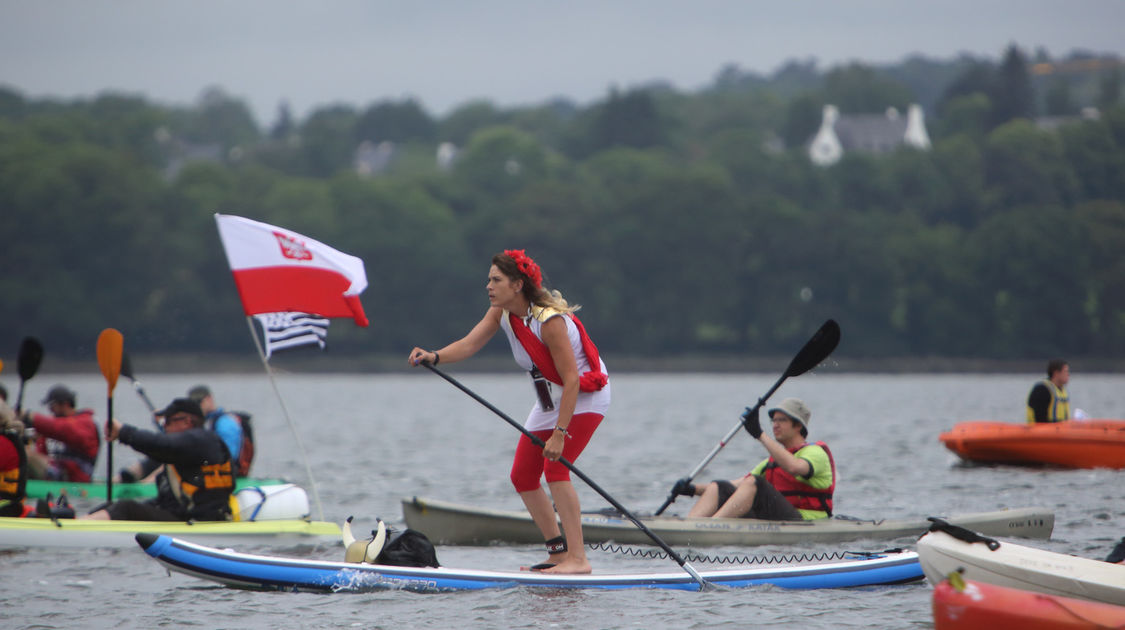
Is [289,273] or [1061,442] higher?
[289,273]

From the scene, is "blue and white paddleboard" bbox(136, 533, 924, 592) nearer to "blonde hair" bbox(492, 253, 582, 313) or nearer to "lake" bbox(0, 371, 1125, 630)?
"lake" bbox(0, 371, 1125, 630)

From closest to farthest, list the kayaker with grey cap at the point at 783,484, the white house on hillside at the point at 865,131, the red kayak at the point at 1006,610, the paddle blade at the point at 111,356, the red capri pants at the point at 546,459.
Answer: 1. the red kayak at the point at 1006,610
2. the red capri pants at the point at 546,459
3. the kayaker with grey cap at the point at 783,484
4. the paddle blade at the point at 111,356
5. the white house on hillside at the point at 865,131

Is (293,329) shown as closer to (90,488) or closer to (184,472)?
(184,472)

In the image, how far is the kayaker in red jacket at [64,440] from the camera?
49.3ft

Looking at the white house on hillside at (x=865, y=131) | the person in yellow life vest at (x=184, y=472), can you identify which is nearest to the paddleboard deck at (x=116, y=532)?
the person in yellow life vest at (x=184, y=472)

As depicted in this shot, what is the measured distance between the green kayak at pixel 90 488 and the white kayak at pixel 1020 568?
8.14 meters

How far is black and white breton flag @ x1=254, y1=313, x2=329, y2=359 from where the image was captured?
11727 mm

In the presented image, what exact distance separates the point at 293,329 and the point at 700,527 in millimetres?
3544

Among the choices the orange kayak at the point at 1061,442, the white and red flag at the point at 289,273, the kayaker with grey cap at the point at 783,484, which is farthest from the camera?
the orange kayak at the point at 1061,442

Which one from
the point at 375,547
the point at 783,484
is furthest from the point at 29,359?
the point at 783,484

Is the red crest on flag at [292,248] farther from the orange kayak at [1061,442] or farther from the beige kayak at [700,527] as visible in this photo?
the orange kayak at [1061,442]

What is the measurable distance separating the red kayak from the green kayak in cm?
882

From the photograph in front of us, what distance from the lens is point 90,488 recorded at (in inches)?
602

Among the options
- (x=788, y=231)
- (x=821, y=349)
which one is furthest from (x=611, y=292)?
(x=821, y=349)
